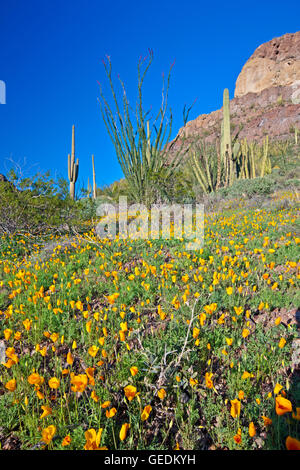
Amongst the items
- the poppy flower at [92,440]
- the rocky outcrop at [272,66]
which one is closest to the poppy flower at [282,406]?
the poppy flower at [92,440]

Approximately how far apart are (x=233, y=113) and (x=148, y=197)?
160 feet

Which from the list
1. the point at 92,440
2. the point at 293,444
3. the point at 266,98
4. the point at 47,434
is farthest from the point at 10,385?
the point at 266,98

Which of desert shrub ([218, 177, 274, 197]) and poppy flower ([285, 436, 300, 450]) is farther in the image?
desert shrub ([218, 177, 274, 197])

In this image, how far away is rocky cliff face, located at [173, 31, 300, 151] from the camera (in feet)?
123

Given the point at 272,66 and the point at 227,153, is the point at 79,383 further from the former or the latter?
the point at 272,66

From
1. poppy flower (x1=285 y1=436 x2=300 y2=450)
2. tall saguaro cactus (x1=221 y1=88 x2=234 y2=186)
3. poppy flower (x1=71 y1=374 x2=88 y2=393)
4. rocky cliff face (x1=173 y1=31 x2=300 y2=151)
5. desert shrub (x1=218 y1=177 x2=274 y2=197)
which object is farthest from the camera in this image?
rocky cliff face (x1=173 y1=31 x2=300 y2=151)

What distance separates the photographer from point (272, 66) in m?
52.3

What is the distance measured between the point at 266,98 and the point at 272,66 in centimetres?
1200

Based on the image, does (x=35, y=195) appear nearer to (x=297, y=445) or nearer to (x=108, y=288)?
(x=108, y=288)

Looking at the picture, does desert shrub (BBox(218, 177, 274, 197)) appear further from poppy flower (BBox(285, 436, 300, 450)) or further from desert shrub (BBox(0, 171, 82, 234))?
poppy flower (BBox(285, 436, 300, 450))
